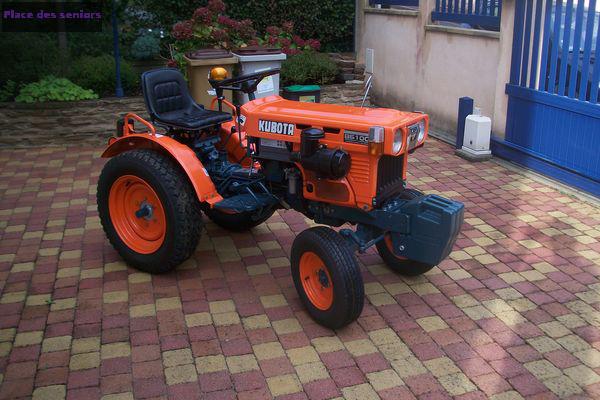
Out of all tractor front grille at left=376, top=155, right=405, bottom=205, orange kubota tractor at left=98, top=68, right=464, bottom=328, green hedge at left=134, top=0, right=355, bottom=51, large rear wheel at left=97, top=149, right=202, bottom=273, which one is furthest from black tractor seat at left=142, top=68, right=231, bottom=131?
green hedge at left=134, top=0, right=355, bottom=51

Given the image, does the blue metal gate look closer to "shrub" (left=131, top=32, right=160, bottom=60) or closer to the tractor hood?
the tractor hood

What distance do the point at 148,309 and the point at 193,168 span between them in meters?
0.91

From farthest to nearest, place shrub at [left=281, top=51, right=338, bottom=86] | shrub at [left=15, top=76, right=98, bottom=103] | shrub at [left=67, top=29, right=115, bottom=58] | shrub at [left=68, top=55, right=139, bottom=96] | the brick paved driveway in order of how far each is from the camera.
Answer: shrub at [left=67, top=29, right=115, bottom=58] → shrub at [left=281, top=51, right=338, bottom=86] → shrub at [left=68, top=55, right=139, bottom=96] → shrub at [left=15, top=76, right=98, bottom=103] → the brick paved driveway

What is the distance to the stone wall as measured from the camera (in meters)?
7.27

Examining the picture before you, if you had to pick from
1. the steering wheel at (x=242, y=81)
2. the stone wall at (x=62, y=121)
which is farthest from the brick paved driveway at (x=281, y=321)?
the stone wall at (x=62, y=121)

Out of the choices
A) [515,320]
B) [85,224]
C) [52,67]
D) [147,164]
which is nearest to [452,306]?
[515,320]

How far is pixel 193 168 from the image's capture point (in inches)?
156

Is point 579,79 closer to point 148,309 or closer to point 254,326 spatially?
point 254,326

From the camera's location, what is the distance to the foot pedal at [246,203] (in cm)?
397

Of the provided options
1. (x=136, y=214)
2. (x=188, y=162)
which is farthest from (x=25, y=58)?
(x=188, y=162)

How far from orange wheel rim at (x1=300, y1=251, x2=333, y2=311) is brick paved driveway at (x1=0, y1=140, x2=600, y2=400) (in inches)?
5.9

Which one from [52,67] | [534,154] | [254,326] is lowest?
[254,326]

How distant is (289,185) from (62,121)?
458 cm

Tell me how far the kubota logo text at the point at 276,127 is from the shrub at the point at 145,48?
5.40m
